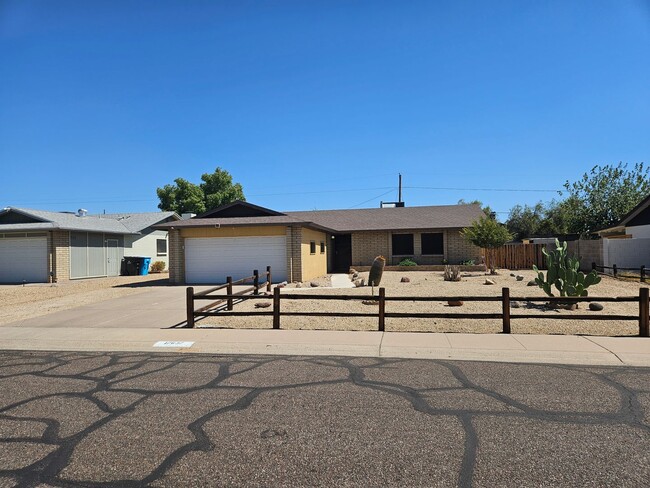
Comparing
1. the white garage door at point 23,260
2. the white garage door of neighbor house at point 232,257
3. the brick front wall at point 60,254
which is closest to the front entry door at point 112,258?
the brick front wall at point 60,254

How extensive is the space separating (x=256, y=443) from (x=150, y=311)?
31.2 feet

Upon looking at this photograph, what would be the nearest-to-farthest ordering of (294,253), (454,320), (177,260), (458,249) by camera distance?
(454,320), (294,253), (177,260), (458,249)

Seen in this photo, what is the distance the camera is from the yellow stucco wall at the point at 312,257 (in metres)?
21.4

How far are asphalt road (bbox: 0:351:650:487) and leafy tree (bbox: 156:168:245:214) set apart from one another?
48.1 m

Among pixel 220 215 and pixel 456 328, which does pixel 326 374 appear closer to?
pixel 456 328

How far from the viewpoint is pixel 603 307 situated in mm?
12406

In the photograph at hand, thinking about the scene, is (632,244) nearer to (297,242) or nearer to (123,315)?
(297,242)

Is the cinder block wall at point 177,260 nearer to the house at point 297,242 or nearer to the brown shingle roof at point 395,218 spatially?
the house at point 297,242

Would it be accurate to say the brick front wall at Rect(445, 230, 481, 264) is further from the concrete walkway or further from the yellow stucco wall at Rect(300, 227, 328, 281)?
the concrete walkway

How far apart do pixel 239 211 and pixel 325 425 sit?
20.1 m

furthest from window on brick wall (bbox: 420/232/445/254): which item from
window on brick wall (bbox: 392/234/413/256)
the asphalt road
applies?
the asphalt road

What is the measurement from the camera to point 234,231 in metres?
21.3

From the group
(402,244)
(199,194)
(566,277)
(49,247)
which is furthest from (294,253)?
(199,194)

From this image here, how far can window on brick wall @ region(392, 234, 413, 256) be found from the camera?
29094 millimetres
